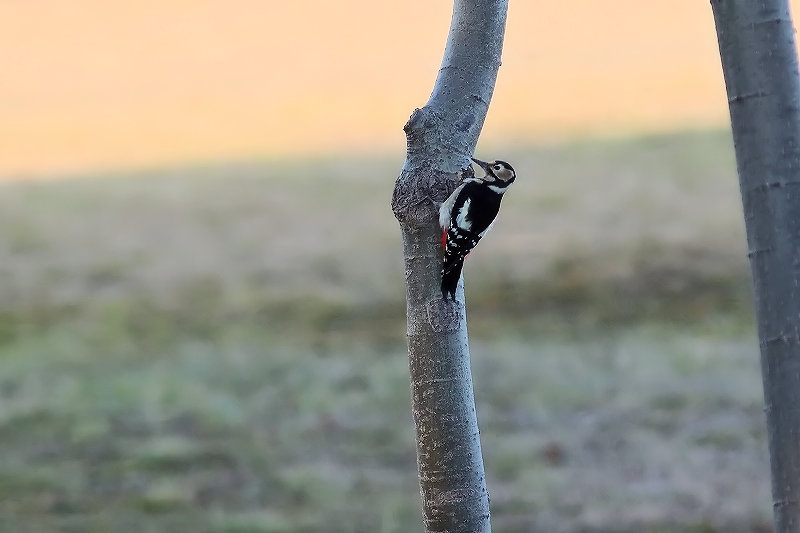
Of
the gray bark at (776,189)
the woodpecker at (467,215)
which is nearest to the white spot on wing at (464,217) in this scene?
the woodpecker at (467,215)

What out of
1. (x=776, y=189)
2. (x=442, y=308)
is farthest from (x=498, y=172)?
(x=776, y=189)

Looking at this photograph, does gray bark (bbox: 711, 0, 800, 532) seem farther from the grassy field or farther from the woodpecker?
the grassy field

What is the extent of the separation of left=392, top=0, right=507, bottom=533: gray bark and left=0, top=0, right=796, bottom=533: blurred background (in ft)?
9.95

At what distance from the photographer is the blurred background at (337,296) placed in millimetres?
6199

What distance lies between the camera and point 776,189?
94.2 inches

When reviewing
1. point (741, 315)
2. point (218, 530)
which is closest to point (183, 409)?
point (218, 530)

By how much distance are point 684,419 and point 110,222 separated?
8.09 m

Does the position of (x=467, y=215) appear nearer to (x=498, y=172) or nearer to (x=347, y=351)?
(x=498, y=172)

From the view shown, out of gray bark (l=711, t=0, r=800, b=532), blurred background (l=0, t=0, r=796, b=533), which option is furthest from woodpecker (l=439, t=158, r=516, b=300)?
blurred background (l=0, t=0, r=796, b=533)

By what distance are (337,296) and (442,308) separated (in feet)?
26.5

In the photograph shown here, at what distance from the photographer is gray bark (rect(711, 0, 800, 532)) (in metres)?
2.38

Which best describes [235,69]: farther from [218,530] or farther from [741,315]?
[218,530]

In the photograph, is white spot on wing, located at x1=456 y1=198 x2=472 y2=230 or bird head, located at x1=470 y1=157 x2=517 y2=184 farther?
bird head, located at x1=470 y1=157 x2=517 y2=184

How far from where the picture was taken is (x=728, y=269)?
1055 cm
